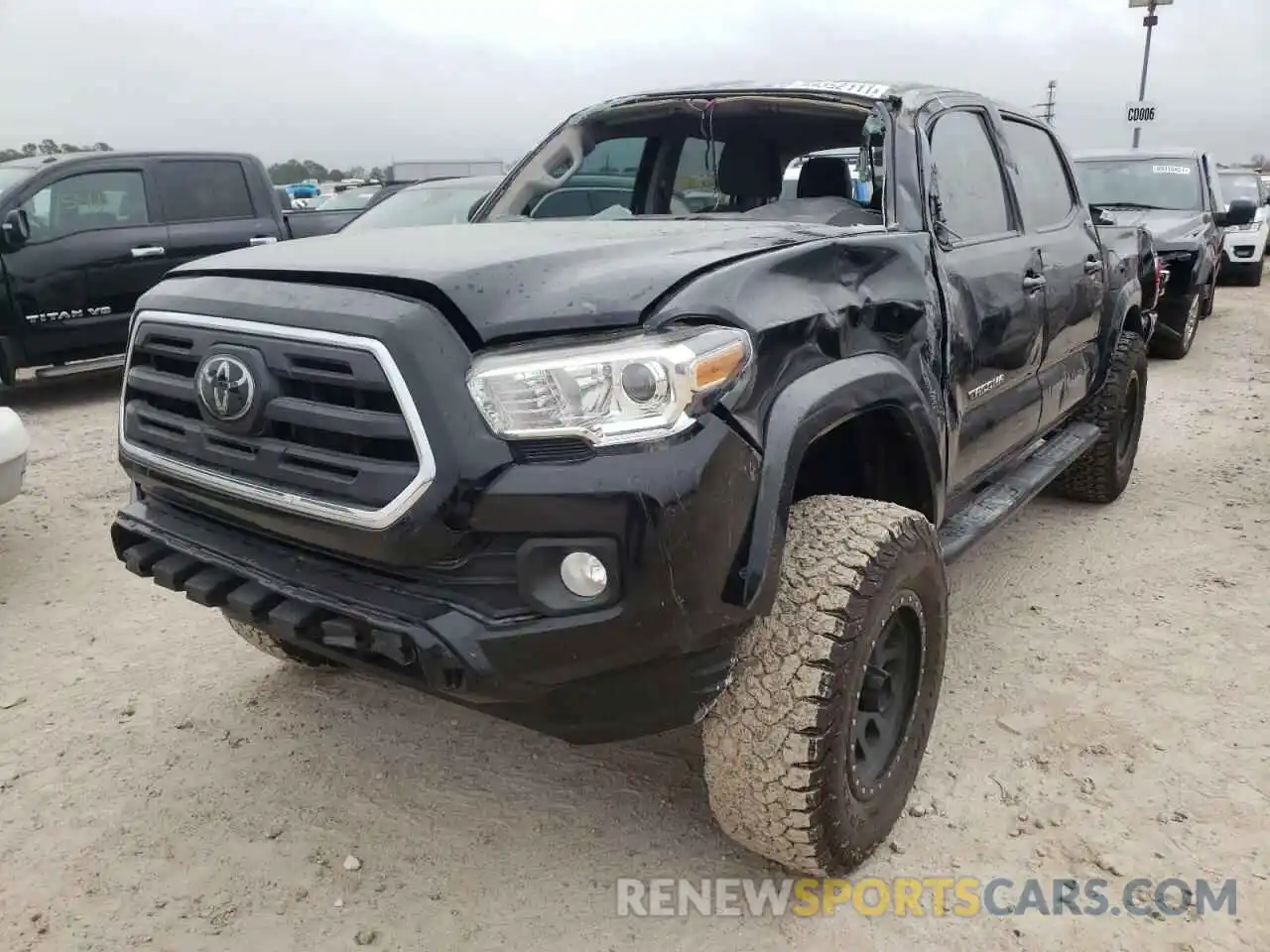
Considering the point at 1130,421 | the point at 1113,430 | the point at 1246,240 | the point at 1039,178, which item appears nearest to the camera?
the point at 1039,178

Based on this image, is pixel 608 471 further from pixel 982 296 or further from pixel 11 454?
pixel 11 454

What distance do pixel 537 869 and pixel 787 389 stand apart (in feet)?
4.43

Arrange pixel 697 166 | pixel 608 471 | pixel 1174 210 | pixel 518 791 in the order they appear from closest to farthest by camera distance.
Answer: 1. pixel 608 471
2. pixel 518 791
3. pixel 697 166
4. pixel 1174 210

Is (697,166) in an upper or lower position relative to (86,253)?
upper

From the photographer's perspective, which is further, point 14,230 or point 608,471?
point 14,230

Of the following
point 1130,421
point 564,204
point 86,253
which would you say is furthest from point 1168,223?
point 86,253

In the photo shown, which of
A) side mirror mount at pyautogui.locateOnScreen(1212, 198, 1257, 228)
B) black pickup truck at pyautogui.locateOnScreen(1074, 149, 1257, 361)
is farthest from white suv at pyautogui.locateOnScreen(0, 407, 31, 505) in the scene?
side mirror mount at pyautogui.locateOnScreen(1212, 198, 1257, 228)

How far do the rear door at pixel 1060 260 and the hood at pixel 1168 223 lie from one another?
4.66 meters

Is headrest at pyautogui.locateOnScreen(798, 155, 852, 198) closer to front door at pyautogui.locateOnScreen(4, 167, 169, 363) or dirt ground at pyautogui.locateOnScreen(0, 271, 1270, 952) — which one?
dirt ground at pyautogui.locateOnScreen(0, 271, 1270, 952)

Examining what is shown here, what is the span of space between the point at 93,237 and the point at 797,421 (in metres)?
7.36

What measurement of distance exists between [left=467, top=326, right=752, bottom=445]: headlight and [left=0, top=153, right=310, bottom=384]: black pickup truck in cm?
683

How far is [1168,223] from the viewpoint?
895 centimetres

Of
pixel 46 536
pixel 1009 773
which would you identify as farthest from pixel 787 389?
pixel 46 536

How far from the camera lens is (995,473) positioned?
3.63 metres
